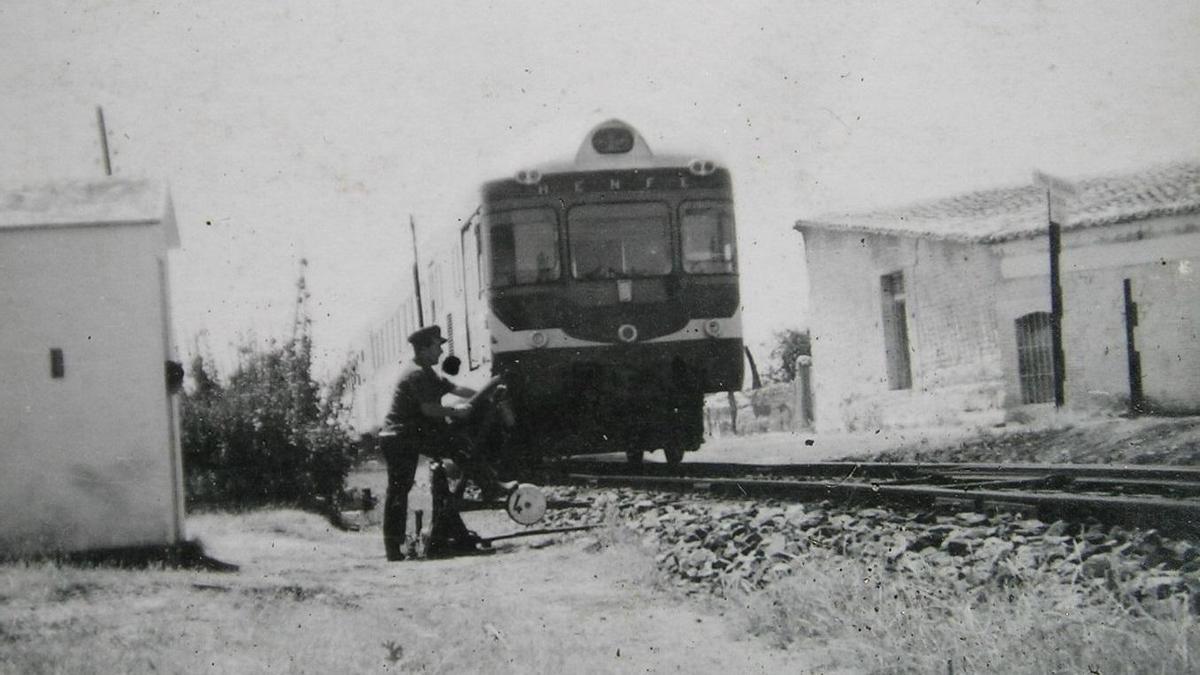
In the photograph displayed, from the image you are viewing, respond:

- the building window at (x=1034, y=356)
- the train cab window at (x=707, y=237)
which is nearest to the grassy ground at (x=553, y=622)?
the train cab window at (x=707, y=237)

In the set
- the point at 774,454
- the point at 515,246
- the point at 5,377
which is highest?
the point at 515,246

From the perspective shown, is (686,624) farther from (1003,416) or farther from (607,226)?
(1003,416)

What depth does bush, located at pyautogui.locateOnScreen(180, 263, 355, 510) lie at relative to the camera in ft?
34.9

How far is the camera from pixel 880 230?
18.5m

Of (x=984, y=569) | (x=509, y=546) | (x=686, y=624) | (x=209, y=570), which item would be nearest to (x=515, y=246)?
(x=509, y=546)

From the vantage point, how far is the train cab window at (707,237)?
8.90 metres

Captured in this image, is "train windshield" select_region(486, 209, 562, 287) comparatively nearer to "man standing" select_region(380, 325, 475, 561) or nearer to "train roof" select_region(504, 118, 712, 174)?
"train roof" select_region(504, 118, 712, 174)

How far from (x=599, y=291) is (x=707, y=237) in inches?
40.8

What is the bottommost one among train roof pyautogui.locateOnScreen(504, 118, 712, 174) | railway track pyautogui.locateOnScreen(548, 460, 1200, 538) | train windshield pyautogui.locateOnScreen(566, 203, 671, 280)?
railway track pyautogui.locateOnScreen(548, 460, 1200, 538)

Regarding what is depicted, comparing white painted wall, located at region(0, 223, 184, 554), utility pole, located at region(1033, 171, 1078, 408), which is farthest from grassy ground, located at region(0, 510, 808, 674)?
utility pole, located at region(1033, 171, 1078, 408)

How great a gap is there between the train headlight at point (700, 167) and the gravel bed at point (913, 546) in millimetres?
2766

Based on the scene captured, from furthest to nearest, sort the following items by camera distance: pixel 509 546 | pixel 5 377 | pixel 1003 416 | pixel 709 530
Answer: pixel 1003 416 → pixel 509 546 → pixel 709 530 → pixel 5 377

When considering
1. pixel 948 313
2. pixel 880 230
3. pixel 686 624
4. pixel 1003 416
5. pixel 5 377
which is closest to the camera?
pixel 686 624

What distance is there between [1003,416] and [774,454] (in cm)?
412
